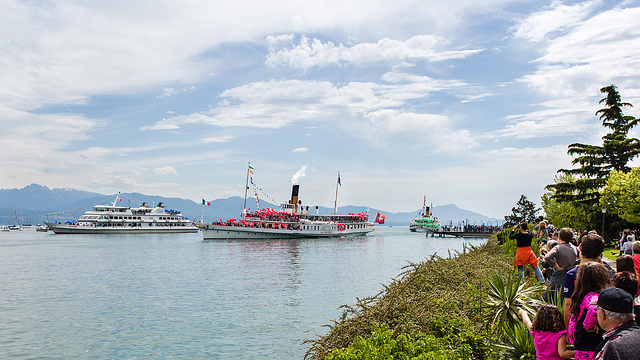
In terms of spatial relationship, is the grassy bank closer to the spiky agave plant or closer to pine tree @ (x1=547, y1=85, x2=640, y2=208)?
the spiky agave plant

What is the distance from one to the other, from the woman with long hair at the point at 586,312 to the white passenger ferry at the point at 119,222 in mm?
111081

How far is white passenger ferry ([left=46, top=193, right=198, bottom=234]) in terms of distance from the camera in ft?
336

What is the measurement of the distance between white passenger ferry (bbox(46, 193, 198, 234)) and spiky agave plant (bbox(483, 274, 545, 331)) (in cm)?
10884

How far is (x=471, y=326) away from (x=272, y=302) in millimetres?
14698

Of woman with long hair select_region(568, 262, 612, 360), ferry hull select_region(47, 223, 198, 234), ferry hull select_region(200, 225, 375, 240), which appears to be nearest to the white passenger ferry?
ferry hull select_region(47, 223, 198, 234)

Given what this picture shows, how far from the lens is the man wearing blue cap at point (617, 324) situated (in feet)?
11.0

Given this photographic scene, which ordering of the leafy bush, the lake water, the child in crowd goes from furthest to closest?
the lake water < the leafy bush < the child in crowd

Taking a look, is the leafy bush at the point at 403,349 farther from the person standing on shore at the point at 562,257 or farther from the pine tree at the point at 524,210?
the pine tree at the point at 524,210

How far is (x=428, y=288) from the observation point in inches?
420

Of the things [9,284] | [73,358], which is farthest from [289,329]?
[9,284]

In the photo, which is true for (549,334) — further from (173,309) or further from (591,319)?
(173,309)

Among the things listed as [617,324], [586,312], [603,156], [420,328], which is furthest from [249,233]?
[617,324]

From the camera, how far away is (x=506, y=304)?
6906 mm

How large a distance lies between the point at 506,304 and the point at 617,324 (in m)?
3.24
